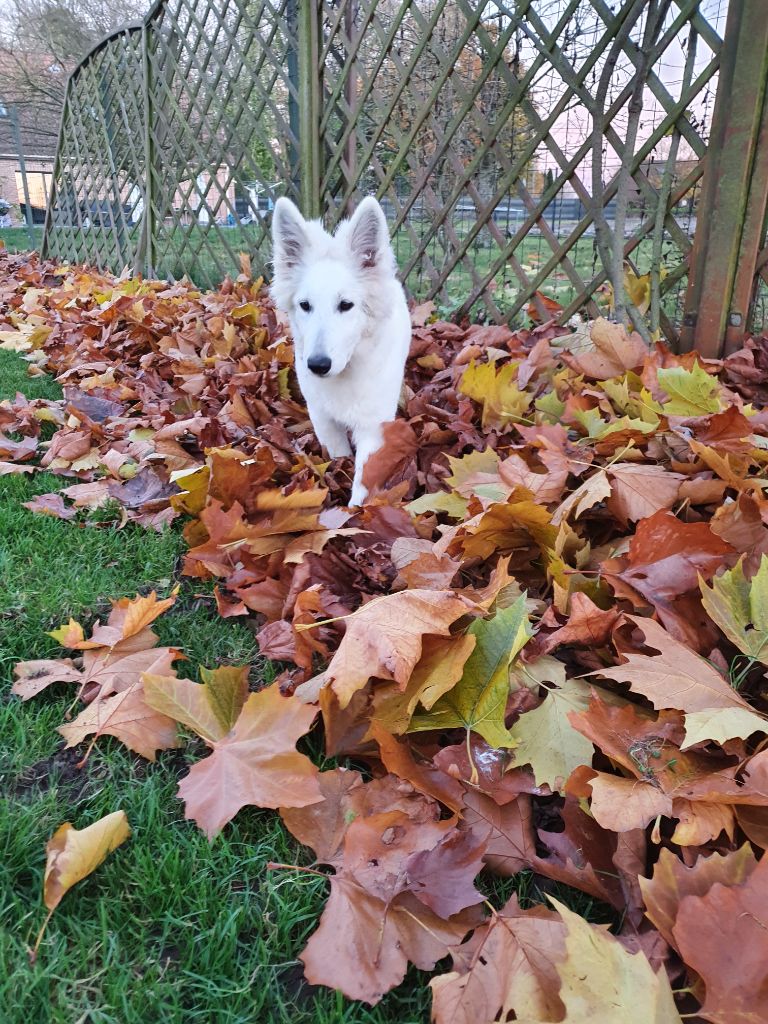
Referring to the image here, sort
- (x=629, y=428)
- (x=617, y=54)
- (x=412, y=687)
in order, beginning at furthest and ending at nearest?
(x=617, y=54) < (x=629, y=428) < (x=412, y=687)

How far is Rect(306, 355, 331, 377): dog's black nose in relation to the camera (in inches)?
85.6

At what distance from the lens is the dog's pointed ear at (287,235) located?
2.40 meters

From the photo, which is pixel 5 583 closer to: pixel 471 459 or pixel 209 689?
pixel 209 689

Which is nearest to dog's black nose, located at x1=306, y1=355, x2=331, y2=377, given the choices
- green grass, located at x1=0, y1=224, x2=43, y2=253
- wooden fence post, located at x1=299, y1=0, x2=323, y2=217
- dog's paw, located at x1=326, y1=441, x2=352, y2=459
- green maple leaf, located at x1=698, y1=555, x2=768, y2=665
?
dog's paw, located at x1=326, y1=441, x2=352, y2=459

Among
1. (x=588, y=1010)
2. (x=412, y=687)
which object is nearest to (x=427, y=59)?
(x=412, y=687)

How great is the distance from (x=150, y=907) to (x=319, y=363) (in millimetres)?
1631

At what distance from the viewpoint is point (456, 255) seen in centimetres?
364

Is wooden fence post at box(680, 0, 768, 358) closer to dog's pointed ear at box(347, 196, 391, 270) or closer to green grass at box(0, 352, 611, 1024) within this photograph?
dog's pointed ear at box(347, 196, 391, 270)

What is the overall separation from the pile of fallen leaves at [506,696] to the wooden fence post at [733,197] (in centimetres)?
88

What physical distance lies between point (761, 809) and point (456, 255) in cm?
327

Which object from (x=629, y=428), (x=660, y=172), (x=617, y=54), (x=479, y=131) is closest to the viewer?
(x=629, y=428)

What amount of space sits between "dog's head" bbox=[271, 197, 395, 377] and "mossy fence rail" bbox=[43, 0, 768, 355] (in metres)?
1.07

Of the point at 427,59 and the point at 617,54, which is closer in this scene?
the point at 617,54

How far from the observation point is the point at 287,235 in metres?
2.46
